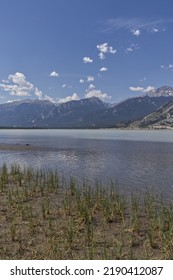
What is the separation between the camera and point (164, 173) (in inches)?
1703

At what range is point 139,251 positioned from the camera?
48.7ft

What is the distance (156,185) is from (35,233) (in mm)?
19604

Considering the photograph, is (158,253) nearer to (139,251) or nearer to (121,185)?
(139,251)

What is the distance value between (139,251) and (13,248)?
6.22m

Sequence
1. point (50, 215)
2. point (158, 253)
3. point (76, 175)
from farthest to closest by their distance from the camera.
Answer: point (76, 175), point (50, 215), point (158, 253)

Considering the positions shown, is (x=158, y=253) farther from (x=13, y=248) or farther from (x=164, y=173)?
(x=164, y=173)

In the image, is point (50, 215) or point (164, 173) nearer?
point (50, 215)
